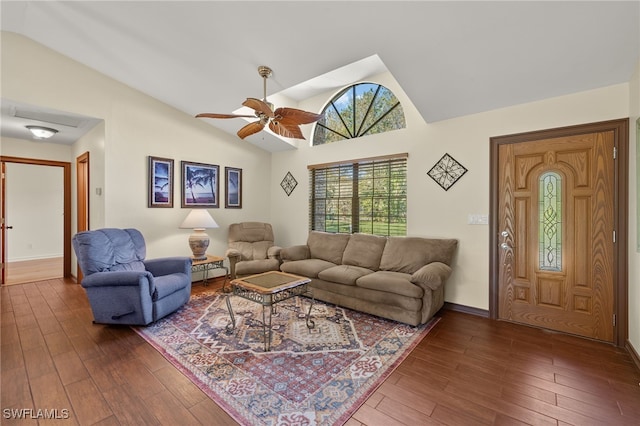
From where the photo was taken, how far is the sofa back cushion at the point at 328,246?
4219mm

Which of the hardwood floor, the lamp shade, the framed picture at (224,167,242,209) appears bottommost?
the hardwood floor

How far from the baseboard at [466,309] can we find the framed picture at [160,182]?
430 cm

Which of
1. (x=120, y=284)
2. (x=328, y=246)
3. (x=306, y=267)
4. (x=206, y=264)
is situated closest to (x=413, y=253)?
(x=328, y=246)

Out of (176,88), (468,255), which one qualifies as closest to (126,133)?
(176,88)

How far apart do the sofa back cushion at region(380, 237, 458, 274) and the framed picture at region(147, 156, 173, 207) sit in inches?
134

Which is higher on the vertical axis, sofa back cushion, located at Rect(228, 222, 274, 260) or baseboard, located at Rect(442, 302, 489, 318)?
sofa back cushion, located at Rect(228, 222, 274, 260)

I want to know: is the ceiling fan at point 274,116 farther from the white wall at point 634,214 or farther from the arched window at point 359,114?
the white wall at point 634,214

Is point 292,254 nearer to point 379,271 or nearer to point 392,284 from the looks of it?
point 379,271

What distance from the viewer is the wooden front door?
2.64 metres

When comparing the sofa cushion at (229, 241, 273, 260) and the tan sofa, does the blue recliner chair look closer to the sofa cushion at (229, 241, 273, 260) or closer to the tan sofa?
the sofa cushion at (229, 241, 273, 260)

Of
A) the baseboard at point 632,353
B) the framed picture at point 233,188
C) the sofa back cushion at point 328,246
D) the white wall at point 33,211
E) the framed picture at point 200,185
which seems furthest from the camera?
the white wall at point 33,211

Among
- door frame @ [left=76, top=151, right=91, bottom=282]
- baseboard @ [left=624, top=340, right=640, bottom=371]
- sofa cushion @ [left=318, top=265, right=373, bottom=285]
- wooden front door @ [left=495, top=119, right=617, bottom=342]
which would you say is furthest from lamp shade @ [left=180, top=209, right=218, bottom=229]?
baseboard @ [left=624, top=340, right=640, bottom=371]

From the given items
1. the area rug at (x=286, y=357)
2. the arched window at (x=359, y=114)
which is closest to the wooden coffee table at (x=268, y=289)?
the area rug at (x=286, y=357)

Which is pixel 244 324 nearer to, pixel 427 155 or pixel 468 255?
pixel 468 255
